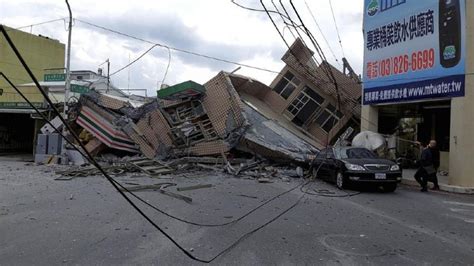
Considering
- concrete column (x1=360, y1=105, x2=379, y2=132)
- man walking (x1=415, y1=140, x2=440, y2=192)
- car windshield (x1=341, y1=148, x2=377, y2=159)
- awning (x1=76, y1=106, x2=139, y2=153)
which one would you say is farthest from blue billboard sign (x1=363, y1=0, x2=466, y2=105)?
awning (x1=76, y1=106, x2=139, y2=153)

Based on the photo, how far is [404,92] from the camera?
17.9 m

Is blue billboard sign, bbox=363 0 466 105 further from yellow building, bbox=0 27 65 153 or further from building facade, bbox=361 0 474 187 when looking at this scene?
yellow building, bbox=0 27 65 153

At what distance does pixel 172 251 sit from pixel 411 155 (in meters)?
18.7

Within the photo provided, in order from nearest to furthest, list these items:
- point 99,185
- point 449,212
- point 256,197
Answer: point 449,212
point 256,197
point 99,185

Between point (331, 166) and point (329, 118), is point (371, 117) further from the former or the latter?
point (329, 118)

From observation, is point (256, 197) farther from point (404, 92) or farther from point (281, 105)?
point (281, 105)

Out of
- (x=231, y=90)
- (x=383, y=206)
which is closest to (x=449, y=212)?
(x=383, y=206)

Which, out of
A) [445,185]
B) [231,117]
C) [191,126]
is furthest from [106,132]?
[445,185]

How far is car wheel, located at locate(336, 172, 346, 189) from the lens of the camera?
47.5 ft

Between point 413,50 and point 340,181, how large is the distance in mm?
6397

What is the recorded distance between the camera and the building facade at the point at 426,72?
49.2 feet

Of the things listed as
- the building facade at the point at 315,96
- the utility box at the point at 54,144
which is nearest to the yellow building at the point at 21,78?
the utility box at the point at 54,144

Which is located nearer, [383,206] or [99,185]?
[383,206]

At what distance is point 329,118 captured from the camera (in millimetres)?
26812
